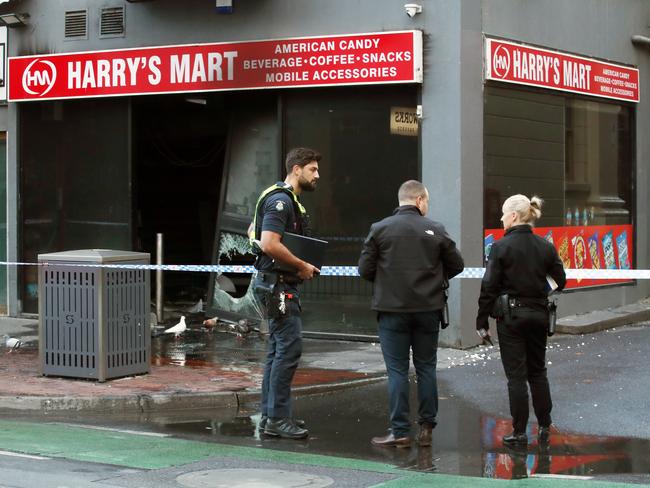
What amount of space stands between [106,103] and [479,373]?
683cm

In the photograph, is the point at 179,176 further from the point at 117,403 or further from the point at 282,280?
the point at 282,280

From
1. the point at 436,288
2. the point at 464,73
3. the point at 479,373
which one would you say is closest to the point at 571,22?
the point at 464,73

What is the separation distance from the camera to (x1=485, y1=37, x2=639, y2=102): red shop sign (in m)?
13.1

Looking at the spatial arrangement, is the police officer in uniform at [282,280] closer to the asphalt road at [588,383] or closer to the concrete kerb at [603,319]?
the asphalt road at [588,383]

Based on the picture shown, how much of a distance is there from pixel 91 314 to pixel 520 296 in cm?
424

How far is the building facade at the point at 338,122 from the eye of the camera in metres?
12.8

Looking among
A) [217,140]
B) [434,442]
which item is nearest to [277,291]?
[434,442]

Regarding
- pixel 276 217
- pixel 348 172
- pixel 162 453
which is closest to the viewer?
pixel 162 453

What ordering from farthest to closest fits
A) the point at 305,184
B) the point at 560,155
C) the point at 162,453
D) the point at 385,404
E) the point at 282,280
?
1. the point at 560,155
2. the point at 385,404
3. the point at 305,184
4. the point at 282,280
5. the point at 162,453

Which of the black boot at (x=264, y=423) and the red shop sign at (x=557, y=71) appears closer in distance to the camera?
the black boot at (x=264, y=423)

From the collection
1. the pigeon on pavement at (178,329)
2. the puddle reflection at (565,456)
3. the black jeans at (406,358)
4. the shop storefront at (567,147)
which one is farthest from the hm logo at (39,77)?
the puddle reflection at (565,456)

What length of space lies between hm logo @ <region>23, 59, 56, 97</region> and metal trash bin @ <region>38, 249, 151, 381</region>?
5.44 metres

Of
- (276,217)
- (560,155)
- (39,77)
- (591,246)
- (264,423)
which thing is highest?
(39,77)

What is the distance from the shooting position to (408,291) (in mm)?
7969
